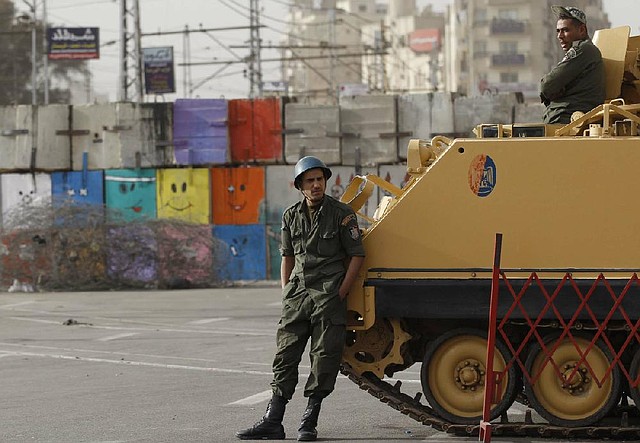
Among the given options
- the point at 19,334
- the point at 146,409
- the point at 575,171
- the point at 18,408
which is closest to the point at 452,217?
the point at 575,171

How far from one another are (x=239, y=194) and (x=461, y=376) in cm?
2573

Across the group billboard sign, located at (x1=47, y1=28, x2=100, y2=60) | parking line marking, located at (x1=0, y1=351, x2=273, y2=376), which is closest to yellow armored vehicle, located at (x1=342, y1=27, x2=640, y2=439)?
parking line marking, located at (x1=0, y1=351, x2=273, y2=376)

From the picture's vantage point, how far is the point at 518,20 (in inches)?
5084

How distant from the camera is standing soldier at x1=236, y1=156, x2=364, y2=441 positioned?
1091cm

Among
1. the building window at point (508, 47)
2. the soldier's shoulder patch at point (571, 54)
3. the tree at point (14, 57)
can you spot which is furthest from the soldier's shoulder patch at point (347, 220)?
the building window at point (508, 47)

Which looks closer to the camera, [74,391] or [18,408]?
[18,408]

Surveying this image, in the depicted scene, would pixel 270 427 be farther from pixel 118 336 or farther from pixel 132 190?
pixel 132 190

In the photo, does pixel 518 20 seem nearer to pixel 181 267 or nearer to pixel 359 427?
pixel 181 267

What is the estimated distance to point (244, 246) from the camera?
36750 mm

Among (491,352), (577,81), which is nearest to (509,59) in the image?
(577,81)

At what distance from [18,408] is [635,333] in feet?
18.1

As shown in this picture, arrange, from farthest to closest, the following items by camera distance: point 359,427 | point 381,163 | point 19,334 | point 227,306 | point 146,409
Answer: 1. point 381,163
2. point 227,306
3. point 19,334
4. point 146,409
5. point 359,427

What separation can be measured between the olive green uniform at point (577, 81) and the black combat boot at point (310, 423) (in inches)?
125

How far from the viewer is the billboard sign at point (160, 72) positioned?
224ft
